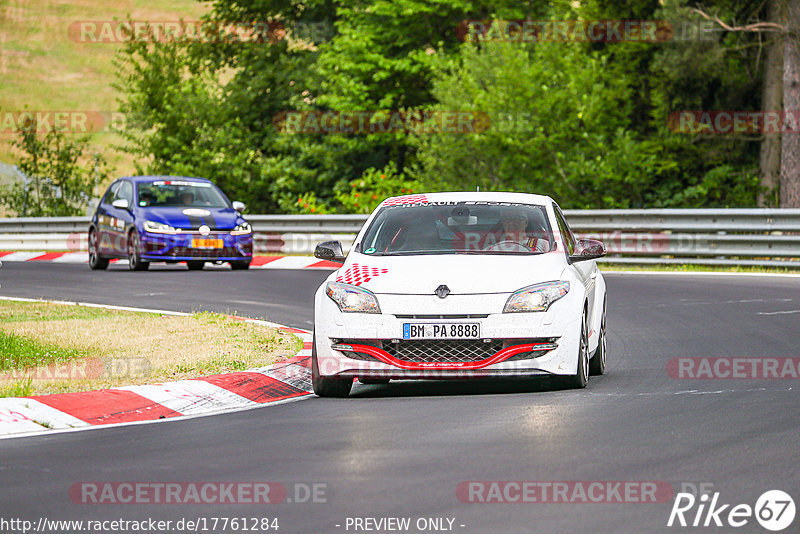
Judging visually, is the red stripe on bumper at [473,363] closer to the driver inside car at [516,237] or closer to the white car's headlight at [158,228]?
the driver inside car at [516,237]

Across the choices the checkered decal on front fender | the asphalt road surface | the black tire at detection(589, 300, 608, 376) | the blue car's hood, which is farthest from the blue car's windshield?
the black tire at detection(589, 300, 608, 376)

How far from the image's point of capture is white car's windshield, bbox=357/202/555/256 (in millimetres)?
10844

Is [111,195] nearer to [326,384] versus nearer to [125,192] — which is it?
[125,192]

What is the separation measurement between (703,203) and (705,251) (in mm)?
9854

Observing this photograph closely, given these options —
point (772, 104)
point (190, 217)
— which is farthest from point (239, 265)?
point (772, 104)

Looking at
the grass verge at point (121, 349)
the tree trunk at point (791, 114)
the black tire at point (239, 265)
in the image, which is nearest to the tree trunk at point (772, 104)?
the tree trunk at point (791, 114)

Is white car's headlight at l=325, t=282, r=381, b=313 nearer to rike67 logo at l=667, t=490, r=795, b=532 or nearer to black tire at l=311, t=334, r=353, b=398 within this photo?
black tire at l=311, t=334, r=353, b=398

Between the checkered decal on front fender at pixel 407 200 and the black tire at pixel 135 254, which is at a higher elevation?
the checkered decal on front fender at pixel 407 200

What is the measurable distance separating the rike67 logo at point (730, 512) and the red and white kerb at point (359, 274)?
4095mm

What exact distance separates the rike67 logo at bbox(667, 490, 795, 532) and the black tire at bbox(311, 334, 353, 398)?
4.10 m

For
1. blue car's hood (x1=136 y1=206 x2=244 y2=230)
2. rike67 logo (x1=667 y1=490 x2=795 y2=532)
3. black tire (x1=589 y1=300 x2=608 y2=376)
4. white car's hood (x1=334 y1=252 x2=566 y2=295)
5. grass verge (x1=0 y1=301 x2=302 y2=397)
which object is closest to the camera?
rike67 logo (x1=667 y1=490 x2=795 y2=532)

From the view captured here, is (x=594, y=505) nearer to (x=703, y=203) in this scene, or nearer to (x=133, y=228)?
(x=133, y=228)

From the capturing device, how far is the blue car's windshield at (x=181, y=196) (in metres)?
25.4

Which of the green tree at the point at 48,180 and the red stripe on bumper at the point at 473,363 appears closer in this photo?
the red stripe on bumper at the point at 473,363
